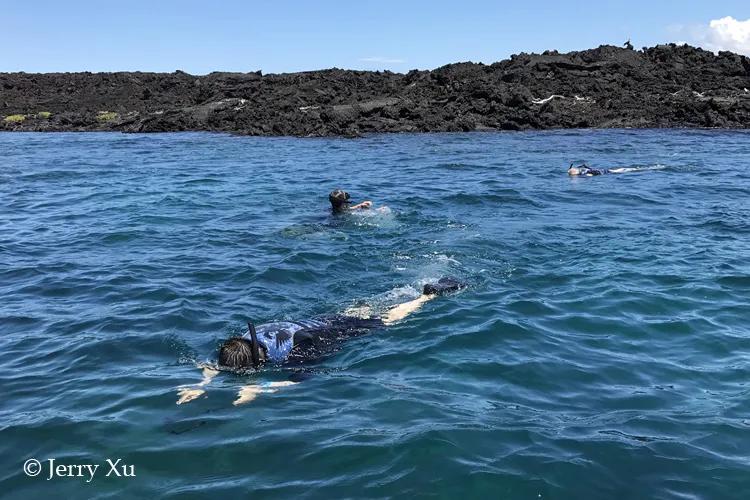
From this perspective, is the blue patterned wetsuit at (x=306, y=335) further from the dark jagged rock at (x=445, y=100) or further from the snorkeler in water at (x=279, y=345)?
the dark jagged rock at (x=445, y=100)

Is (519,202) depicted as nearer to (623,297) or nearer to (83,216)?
(623,297)

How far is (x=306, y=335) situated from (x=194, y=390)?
1.30 m

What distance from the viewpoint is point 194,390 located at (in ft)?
20.5

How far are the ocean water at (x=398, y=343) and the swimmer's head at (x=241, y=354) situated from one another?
159 millimetres

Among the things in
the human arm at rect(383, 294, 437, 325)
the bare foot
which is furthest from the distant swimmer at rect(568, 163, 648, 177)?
the bare foot

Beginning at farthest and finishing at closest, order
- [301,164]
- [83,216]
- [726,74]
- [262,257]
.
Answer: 1. [726,74]
2. [301,164]
3. [83,216]
4. [262,257]

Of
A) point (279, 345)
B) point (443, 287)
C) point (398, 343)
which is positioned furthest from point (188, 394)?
point (443, 287)

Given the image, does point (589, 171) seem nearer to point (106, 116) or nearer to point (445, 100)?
point (445, 100)

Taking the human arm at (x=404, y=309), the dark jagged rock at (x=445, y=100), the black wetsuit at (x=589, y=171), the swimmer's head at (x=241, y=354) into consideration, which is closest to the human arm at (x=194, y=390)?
the swimmer's head at (x=241, y=354)

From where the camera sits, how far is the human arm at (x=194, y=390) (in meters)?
6.12

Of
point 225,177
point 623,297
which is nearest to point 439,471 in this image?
point 623,297

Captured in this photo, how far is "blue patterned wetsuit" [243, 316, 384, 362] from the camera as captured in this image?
669 centimetres

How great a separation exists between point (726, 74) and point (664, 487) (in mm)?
36702

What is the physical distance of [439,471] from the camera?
497 centimetres
